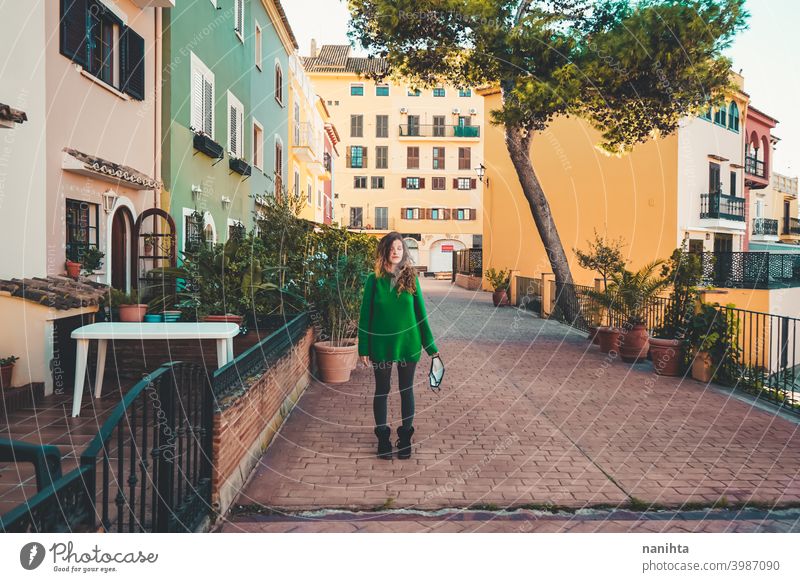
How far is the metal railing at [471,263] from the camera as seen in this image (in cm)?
3061

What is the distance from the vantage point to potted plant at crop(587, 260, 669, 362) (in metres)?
10.2

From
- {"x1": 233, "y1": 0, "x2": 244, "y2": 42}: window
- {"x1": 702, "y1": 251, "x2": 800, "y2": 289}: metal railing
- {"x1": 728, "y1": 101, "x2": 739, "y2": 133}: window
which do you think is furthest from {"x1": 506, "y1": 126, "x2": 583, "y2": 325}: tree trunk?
{"x1": 728, "y1": 101, "x2": 739, "y2": 133}: window

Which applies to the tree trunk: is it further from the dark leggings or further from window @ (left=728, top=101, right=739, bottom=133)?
window @ (left=728, top=101, right=739, bottom=133)

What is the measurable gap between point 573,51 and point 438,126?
3855 centimetres

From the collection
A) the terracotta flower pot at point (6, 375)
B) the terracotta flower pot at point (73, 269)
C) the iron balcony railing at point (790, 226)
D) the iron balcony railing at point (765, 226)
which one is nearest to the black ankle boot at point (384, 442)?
the terracotta flower pot at point (6, 375)

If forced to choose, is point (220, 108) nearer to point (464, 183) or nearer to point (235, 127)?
point (235, 127)

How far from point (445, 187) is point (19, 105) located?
45163mm

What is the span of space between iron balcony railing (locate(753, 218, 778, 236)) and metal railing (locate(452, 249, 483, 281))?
16964 mm

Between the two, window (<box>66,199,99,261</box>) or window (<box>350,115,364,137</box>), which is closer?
window (<box>66,199,99,261</box>)

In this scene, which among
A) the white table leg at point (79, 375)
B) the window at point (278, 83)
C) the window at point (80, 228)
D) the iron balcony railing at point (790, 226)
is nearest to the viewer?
the white table leg at point (79, 375)

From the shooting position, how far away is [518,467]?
4.72 metres

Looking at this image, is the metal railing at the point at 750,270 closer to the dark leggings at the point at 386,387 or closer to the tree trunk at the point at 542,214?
the tree trunk at the point at 542,214

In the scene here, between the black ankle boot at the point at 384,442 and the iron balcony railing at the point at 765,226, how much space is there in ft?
121
